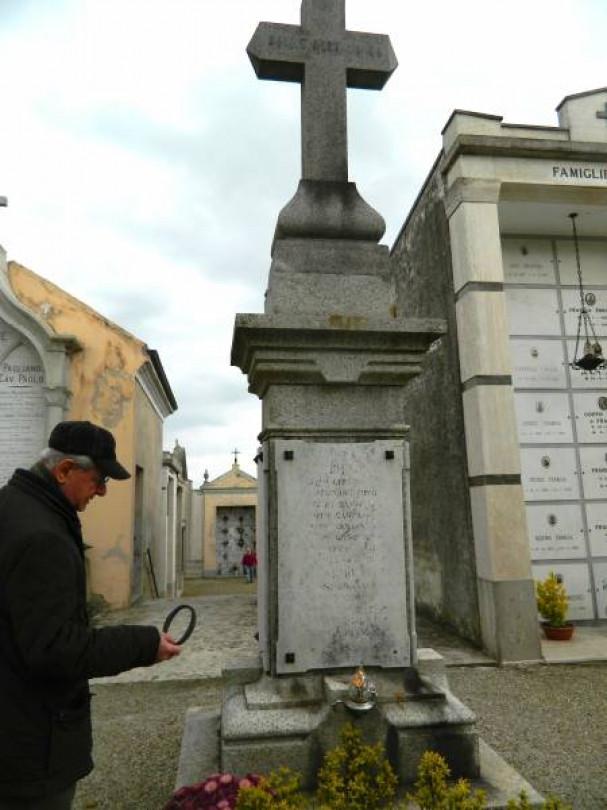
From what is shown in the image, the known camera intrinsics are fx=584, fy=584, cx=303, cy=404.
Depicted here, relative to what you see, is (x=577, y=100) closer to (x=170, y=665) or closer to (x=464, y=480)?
(x=464, y=480)

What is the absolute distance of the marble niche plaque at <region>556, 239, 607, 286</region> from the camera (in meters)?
8.84

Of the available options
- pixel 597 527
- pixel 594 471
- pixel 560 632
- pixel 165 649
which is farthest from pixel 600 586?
pixel 165 649

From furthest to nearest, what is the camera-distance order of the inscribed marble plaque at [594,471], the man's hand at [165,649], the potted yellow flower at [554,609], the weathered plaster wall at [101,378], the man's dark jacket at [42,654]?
1. the weathered plaster wall at [101,378]
2. the inscribed marble plaque at [594,471]
3. the potted yellow flower at [554,609]
4. the man's hand at [165,649]
5. the man's dark jacket at [42,654]

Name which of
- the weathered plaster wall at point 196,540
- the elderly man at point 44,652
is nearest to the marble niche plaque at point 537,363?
the elderly man at point 44,652

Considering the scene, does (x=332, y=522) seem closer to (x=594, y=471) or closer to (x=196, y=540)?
(x=594, y=471)

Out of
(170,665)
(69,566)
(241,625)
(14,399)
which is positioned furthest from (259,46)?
(14,399)

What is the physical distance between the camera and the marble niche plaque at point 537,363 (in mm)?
8344

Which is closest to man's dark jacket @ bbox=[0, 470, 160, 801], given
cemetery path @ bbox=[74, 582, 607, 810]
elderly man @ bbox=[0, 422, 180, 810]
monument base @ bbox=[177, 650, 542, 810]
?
elderly man @ bbox=[0, 422, 180, 810]

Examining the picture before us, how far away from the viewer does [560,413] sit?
832 centimetres

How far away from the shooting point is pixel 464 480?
7.44 meters

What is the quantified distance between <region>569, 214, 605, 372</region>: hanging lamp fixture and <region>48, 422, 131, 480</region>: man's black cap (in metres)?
7.52

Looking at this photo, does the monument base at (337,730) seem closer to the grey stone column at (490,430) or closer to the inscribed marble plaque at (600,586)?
the grey stone column at (490,430)

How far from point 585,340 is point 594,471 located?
6.36ft

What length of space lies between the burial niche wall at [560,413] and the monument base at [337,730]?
549 centimetres
